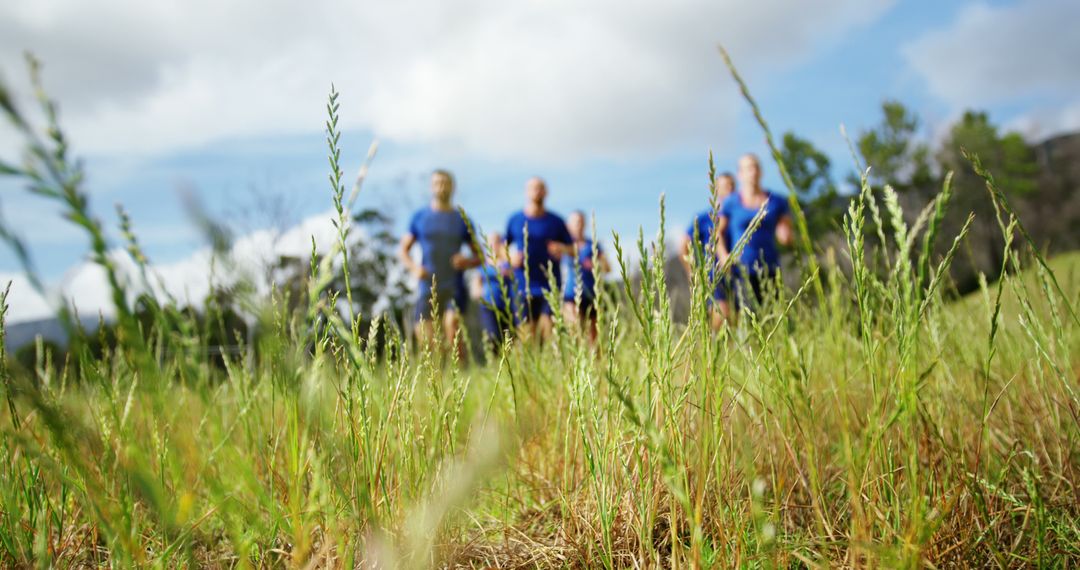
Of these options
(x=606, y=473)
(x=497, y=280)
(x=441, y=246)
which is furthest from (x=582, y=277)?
(x=606, y=473)

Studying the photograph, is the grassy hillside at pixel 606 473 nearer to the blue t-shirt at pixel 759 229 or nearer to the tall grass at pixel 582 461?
the tall grass at pixel 582 461

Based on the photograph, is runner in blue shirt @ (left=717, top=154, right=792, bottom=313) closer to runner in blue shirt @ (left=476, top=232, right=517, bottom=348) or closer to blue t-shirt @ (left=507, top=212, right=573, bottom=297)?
blue t-shirt @ (left=507, top=212, right=573, bottom=297)

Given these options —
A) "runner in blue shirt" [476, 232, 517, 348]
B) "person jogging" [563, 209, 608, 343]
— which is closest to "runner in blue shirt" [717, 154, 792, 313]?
"person jogging" [563, 209, 608, 343]

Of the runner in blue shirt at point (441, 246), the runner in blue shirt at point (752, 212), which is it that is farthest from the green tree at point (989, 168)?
the runner in blue shirt at point (441, 246)

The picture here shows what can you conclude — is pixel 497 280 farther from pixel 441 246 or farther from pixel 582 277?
pixel 441 246

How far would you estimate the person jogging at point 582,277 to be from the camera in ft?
4.95

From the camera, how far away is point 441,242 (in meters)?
5.38

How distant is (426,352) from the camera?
1146mm

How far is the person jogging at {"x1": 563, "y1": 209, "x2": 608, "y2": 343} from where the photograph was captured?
1508 mm

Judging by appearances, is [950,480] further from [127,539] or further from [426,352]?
[127,539]

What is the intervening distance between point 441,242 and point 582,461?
3898 mm

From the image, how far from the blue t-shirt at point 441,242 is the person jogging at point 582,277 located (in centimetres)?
90

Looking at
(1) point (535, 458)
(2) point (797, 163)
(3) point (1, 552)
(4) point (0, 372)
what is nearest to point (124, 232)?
(4) point (0, 372)

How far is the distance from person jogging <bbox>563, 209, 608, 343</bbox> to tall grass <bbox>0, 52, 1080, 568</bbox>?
0.18 metres
